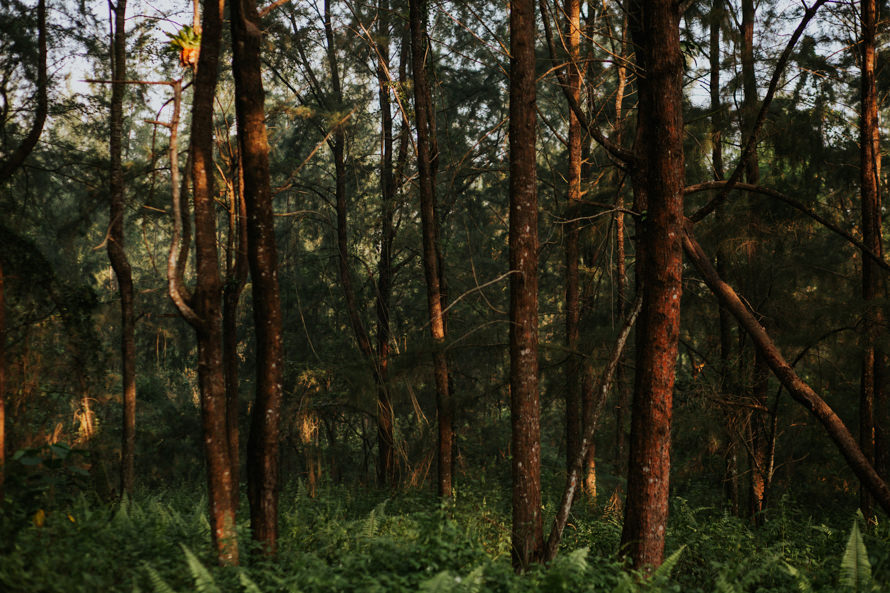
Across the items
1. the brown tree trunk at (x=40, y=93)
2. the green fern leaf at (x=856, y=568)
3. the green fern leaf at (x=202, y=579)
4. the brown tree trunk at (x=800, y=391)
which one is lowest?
the green fern leaf at (x=856, y=568)

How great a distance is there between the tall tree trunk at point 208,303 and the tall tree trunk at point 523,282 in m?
3.01

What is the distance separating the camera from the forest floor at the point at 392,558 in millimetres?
4387

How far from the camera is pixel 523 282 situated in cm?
663

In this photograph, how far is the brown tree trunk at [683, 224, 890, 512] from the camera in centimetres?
541

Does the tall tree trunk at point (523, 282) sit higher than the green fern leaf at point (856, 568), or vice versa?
the tall tree trunk at point (523, 282)

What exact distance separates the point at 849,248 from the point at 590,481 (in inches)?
291

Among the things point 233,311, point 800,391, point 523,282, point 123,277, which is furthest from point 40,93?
point 800,391

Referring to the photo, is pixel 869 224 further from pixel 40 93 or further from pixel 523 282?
pixel 40 93

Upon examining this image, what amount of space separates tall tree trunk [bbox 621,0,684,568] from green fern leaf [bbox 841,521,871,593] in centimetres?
160

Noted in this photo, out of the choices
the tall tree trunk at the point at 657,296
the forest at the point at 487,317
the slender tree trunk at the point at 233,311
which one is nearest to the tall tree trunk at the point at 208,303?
the forest at the point at 487,317

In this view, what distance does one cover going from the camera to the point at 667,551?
7250mm

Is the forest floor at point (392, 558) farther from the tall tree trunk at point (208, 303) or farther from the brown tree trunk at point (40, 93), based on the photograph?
the brown tree trunk at point (40, 93)

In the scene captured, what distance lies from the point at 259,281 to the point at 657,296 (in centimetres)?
377

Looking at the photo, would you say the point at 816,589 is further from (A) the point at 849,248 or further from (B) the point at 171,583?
(A) the point at 849,248
